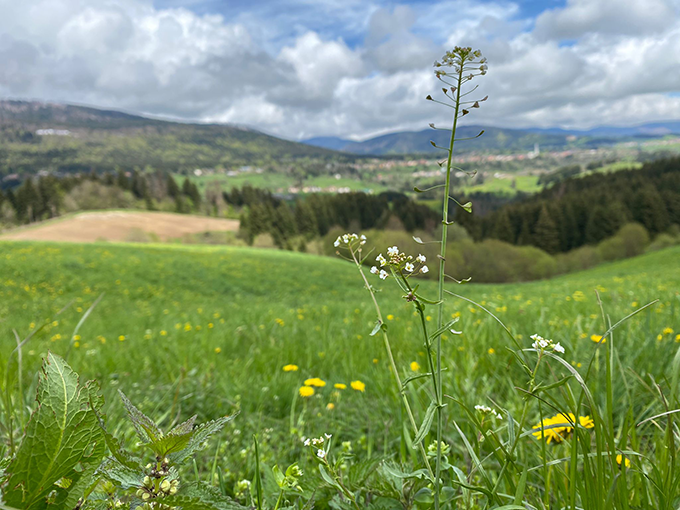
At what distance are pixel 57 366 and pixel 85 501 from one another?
1.01ft

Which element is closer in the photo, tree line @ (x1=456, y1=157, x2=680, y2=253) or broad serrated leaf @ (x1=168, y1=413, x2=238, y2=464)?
broad serrated leaf @ (x1=168, y1=413, x2=238, y2=464)

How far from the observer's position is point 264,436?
7.04 ft

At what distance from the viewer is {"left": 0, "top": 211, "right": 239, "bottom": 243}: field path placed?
165 ft

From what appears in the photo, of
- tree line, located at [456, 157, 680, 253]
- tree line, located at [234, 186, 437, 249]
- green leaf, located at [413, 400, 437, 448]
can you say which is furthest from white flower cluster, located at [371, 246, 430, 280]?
tree line, located at [234, 186, 437, 249]

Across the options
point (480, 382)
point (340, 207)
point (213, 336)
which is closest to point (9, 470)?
point (480, 382)

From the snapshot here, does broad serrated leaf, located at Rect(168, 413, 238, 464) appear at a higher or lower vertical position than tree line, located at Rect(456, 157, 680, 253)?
higher

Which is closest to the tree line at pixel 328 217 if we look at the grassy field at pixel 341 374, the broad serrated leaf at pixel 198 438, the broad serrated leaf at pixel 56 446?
the grassy field at pixel 341 374

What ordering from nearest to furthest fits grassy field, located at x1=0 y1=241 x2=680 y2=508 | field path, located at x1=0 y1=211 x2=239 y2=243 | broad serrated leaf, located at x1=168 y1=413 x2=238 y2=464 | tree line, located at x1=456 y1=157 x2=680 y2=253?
broad serrated leaf, located at x1=168 y1=413 x2=238 y2=464, grassy field, located at x1=0 y1=241 x2=680 y2=508, field path, located at x1=0 y1=211 x2=239 y2=243, tree line, located at x1=456 y1=157 x2=680 y2=253

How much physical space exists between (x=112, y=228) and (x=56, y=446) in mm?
65610

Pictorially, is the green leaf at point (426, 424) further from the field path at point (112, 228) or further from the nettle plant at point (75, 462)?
the field path at point (112, 228)

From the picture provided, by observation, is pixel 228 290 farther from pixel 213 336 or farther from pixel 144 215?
pixel 144 215

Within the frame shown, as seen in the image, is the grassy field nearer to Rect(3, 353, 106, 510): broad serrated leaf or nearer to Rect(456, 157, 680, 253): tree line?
Rect(3, 353, 106, 510): broad serrated leaf

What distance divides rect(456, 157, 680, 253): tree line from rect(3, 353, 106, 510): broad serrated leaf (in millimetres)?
73224

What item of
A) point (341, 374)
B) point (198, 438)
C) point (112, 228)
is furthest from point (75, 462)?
point (112, 228)
